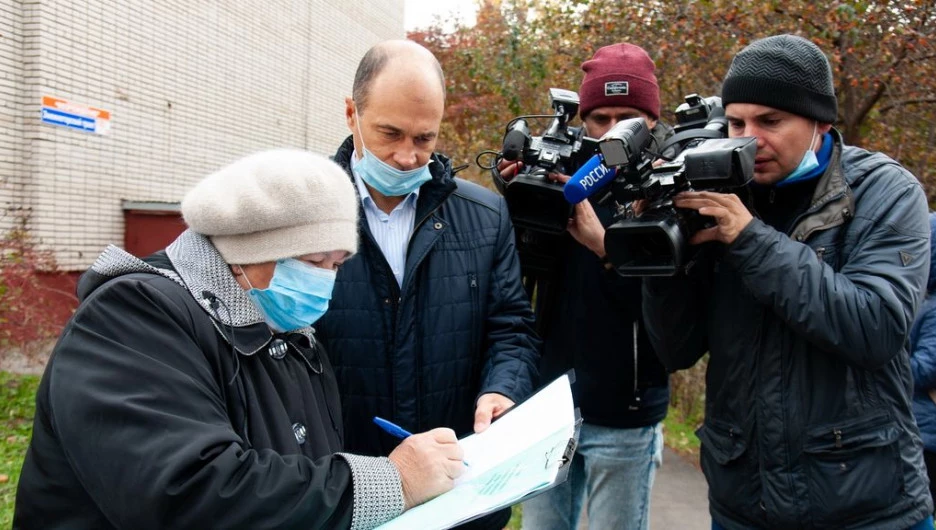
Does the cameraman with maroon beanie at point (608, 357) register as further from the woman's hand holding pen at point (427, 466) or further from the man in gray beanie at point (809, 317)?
the woman's hand holding pen at point (427, 466)

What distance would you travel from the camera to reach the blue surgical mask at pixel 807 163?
2.29 meters

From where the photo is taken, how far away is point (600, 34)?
7266 millimetres

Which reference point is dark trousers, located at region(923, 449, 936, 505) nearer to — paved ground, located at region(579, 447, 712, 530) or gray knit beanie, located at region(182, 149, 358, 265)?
paved ground, located at region(579, 447, 712, 530)

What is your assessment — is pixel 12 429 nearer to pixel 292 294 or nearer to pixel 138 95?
pixel 138 95

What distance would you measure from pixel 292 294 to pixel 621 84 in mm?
1739

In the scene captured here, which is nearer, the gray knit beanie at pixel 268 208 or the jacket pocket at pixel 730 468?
the gray knit beanie at pixel 268 208

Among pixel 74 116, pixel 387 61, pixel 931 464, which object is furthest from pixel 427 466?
pixel 74 116

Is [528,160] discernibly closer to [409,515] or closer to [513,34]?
[409,515]

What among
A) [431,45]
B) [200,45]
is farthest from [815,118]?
[431,45]

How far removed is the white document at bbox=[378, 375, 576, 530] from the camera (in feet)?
5.09

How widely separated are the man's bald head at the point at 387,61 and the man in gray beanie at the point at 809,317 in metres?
0.91

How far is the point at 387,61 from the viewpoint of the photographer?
2.42m

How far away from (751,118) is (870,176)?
1.24 ft

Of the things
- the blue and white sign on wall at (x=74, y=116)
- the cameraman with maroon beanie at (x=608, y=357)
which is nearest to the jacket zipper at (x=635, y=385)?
the cameraman with maroon beanie at (x=608, y=357)
